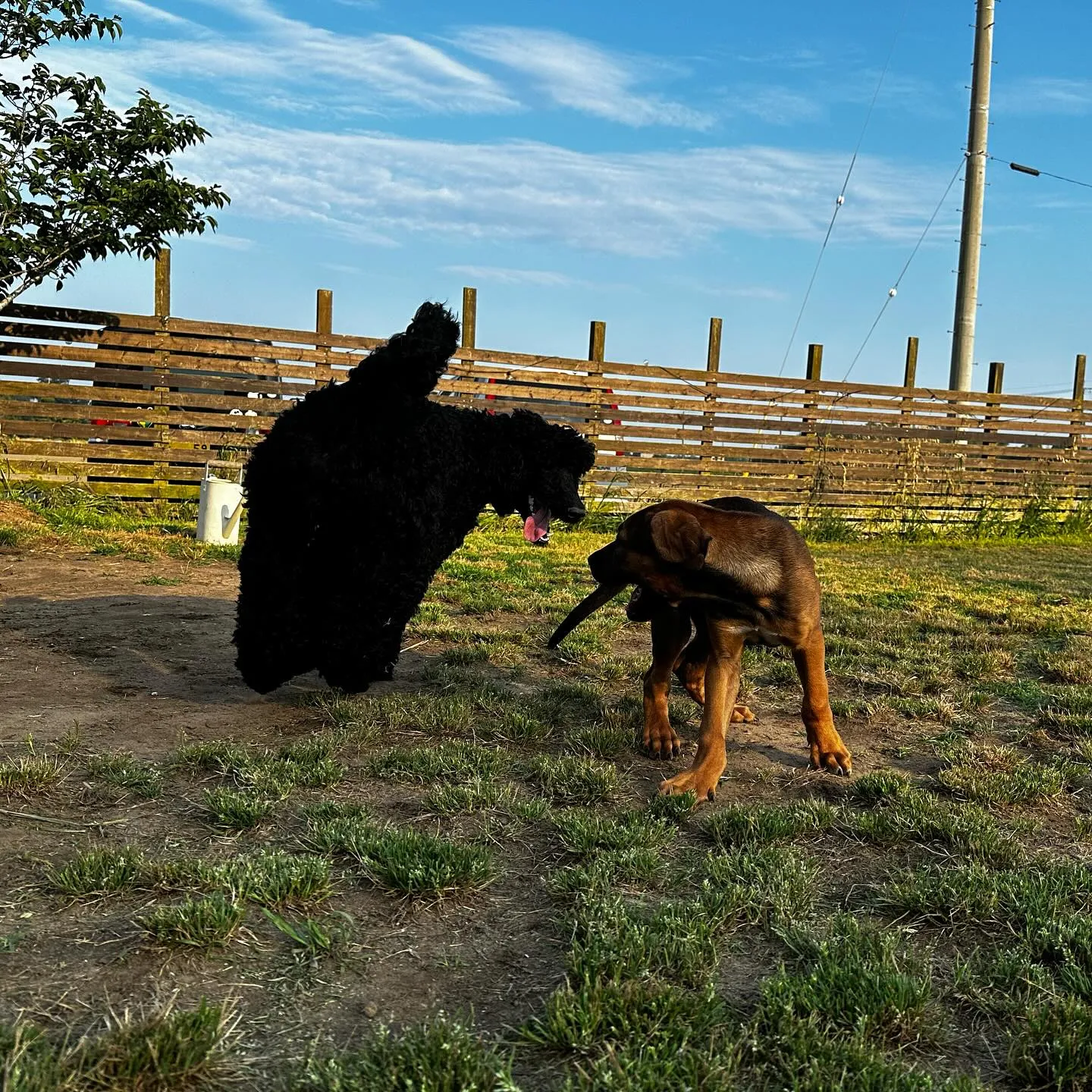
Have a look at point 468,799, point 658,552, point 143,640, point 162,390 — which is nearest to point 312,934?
point 468,799

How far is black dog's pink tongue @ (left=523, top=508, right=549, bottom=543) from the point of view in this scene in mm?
5102

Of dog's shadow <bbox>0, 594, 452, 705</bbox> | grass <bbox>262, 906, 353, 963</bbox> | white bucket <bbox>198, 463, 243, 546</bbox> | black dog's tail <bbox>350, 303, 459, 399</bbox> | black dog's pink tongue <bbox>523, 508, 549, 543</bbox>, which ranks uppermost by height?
black dog's tail <bbox>350, 303, 459, 399</bbox>

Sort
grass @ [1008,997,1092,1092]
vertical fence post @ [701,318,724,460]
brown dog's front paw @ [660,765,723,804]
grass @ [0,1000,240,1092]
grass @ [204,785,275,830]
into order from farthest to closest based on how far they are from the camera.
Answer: vertical fence post @ [701,318,724,460]
brown dog's front paw @ [660,765,723,804]
grass @ [204,785,275,830]
grass @ [1008,997,1092,1092]
grass @ [0,1000,240,1092]

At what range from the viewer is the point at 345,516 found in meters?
4.17

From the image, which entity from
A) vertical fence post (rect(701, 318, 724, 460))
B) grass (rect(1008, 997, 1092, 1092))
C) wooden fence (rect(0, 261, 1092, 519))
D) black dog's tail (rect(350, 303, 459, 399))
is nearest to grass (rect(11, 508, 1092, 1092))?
grass (rect(1008, 997, 1092, 1092))

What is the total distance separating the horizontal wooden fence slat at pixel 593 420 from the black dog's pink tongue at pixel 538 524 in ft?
10.3

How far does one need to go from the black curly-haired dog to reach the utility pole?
15.1 meters

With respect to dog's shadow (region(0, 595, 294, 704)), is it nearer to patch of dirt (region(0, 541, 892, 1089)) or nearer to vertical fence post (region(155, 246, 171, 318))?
patch of dirt (region(0, 541, 892, 1089))

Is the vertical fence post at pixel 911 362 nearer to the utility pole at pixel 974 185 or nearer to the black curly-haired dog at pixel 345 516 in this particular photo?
the utility pole at pixel 974 185

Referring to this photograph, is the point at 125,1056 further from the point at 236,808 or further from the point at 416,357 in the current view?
the point at 416,357

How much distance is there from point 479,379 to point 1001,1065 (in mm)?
11836

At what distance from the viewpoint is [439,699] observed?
4.57 m

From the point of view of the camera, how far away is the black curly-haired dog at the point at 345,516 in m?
4.14

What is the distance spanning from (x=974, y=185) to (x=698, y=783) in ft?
54.0
